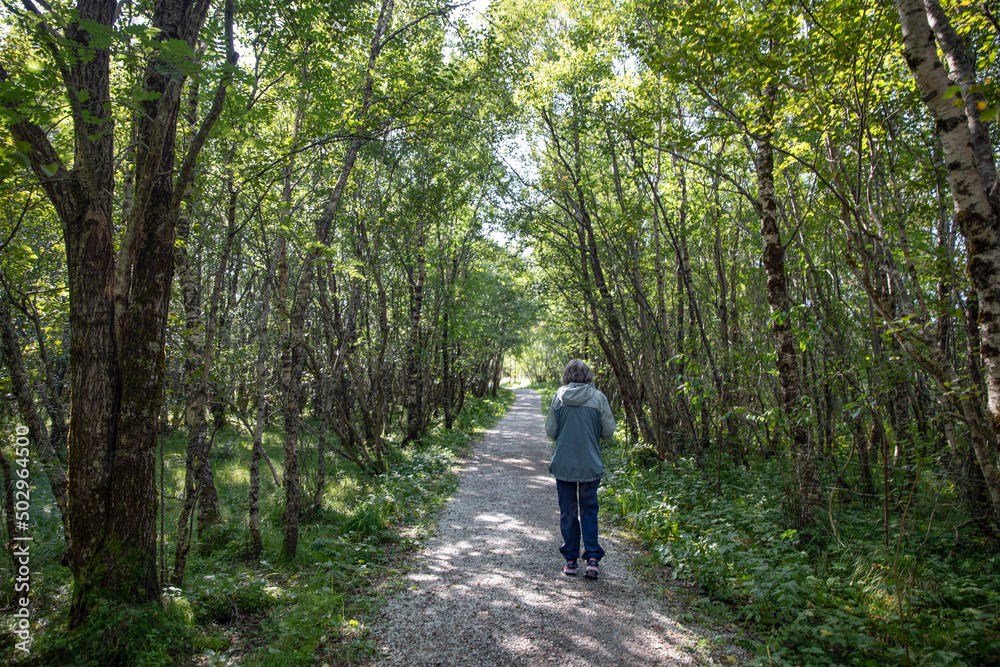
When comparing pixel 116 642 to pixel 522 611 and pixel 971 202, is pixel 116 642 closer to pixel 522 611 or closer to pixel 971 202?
pixel 522 611

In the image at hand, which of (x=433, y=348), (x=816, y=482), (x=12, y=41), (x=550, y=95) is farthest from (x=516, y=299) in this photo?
(x=12, y=41)

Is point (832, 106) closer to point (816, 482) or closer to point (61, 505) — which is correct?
point (816, 482)

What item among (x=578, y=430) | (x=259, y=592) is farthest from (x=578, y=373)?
(x=259, y=592)

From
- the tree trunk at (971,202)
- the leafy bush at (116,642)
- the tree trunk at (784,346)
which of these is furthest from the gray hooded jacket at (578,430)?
the leafy bush at (116,642)

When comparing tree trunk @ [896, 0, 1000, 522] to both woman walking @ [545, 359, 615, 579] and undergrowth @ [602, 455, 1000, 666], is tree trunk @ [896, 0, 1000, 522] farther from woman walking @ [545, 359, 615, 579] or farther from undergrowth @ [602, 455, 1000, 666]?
woman walking @ [545, 359, 615, 579]

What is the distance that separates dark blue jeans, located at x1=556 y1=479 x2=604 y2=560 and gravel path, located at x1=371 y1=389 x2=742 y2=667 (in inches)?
10.6

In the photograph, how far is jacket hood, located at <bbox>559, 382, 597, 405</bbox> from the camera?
486cm

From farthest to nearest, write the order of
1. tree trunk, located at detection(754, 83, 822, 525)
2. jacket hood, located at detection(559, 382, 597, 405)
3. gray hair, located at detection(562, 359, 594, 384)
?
tree trunk, located at detection(754, 83, 822, 525), gray hair, located at detection(562, 359, 594, 384), jacket hood, located at detection(559, 382, 597, 405)

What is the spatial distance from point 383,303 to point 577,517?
6009mm

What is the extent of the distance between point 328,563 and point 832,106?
684 centimetres

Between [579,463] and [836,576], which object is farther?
[579,463]

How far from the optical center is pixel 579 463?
470 centimetres

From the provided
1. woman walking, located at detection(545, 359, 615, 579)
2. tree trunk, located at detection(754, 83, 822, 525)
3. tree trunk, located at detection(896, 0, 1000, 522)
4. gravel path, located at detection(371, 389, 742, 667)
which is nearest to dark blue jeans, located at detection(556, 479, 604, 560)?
woman walking, located at detection(545, 359, 615, 579)

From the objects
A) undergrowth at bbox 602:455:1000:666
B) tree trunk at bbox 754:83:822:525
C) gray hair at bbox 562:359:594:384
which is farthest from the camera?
tree trunk at bbox 754:83:822:525
